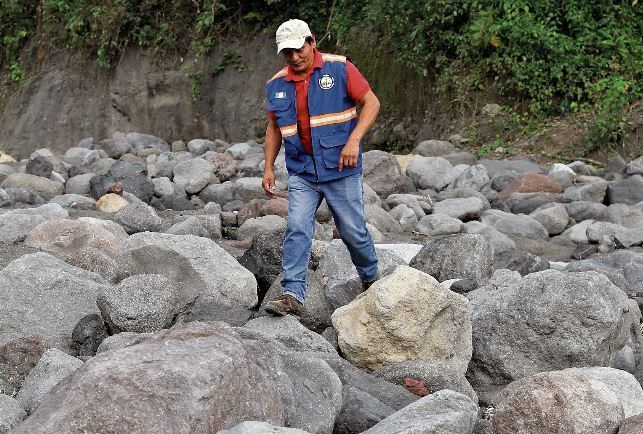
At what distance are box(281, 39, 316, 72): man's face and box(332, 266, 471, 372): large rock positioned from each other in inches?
45.4

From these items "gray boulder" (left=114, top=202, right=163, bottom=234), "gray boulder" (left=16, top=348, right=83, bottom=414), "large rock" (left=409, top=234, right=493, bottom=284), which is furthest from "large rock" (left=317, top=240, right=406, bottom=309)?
"gray boulder" (left=114, top=202, right=163, bottom=234)

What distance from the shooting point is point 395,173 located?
12.0 meters

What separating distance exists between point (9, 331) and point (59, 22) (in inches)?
716

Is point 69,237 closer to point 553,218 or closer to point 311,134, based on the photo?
point 311,134

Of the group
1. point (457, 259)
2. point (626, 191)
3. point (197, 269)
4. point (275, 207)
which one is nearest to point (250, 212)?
point (275, 207)

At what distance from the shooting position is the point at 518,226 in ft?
32.0

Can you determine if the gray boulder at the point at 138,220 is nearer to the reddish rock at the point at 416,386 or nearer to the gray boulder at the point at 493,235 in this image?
the gray boulder at the point at 493,235

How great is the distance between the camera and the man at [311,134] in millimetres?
5090

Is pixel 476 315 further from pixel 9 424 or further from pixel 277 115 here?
pixel 9 424

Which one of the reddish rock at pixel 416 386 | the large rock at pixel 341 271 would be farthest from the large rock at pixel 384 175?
the reddish rock at pixel 416 386

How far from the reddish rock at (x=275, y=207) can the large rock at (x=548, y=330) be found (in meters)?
4.52

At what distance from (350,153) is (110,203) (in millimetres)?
6084

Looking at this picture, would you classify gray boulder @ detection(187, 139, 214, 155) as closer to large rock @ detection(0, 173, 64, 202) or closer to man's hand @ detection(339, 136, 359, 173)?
large rock @ detection(0, 173, 64, 202)

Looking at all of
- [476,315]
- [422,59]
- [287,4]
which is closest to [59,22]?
[287,4]
